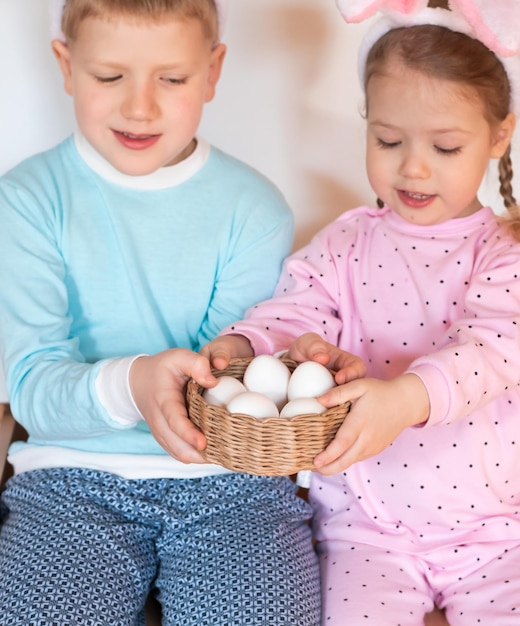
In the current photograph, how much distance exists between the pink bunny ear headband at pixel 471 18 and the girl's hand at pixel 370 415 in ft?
1.48

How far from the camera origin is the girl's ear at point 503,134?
1360mm

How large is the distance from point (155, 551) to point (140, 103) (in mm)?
614

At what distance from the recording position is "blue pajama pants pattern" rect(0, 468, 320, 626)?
3.94 ft

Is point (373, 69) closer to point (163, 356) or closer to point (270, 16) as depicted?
point (270, 16)

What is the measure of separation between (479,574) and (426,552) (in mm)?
75

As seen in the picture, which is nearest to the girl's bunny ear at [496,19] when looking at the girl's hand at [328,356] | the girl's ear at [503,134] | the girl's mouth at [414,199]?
the girl's ear at [503,134]

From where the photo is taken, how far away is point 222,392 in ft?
3.93

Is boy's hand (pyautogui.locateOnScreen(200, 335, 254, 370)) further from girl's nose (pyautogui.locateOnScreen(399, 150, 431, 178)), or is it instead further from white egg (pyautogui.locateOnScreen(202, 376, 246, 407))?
girl's nose (pyautogui.locateOnScreen(399, 150, 431, 178))

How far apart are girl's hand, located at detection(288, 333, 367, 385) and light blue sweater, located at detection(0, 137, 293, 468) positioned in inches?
8.1

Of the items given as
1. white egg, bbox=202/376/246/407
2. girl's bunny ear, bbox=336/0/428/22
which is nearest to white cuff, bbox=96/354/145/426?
white egg, bbox=202/376/246/407

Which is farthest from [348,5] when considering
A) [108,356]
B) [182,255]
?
[108,356]

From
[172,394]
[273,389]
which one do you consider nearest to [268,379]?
[273,389]

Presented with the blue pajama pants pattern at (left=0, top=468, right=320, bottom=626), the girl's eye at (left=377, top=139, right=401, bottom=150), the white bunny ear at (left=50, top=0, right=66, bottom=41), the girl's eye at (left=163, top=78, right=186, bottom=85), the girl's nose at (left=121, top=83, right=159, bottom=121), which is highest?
the white bunny ear at (left=50, top=0, right=66, bottom=41)

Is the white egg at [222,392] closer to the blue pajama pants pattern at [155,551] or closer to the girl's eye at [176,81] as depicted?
the blue pajama pants pattern at [155,551]
